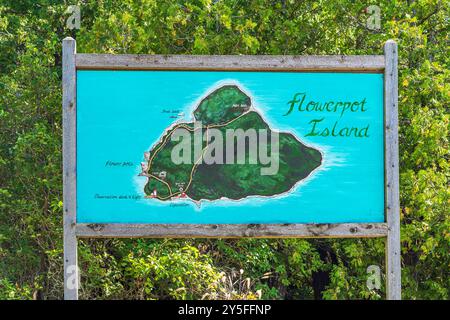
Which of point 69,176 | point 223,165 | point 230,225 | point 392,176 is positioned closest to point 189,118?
point 223,165

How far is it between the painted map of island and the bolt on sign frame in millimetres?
289

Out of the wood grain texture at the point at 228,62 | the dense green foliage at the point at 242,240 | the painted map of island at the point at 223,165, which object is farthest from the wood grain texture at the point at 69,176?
the dense green foliage at the point at 242,240

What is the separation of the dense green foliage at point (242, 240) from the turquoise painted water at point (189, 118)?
1.50 metres

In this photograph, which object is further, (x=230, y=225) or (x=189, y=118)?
(x=189, y=118)

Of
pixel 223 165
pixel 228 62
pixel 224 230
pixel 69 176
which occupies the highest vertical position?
pixel 228 62

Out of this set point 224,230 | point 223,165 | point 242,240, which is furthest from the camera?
point 242,240

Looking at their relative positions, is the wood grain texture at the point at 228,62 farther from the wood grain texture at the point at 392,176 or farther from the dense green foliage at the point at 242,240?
the dense green foliage at the point at 242,240

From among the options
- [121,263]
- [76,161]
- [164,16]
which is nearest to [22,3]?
[164,16]

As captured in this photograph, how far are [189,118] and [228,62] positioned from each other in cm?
62

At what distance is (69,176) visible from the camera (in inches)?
311

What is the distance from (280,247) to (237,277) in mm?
1160

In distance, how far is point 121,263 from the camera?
996cm

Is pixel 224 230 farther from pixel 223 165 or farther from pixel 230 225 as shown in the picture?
pixel 223 165
